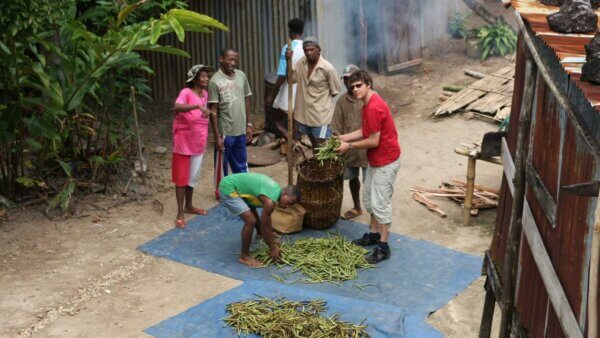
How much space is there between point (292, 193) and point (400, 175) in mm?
3036

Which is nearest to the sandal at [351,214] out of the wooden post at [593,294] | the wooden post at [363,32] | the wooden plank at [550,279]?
the wooden plank at [550,279]

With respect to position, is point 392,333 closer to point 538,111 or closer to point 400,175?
point 538,111

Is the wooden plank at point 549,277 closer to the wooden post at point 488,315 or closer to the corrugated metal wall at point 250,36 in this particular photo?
the wooden post at point 488,315

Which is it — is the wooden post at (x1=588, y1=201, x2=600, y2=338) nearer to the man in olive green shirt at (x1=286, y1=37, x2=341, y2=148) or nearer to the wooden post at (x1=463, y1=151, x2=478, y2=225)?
the wooden post at (x1=463, y1=151, x2=478, y2=225)

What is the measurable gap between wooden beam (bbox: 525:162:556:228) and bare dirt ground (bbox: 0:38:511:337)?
2.18 metres

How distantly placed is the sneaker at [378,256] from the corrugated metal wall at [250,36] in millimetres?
4747

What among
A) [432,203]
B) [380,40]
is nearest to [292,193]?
[432,203]

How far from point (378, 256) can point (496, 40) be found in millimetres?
7704

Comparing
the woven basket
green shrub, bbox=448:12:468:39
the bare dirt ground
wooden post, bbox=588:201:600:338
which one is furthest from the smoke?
wooden post, bbox=588:201:600:338

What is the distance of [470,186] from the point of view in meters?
8.63

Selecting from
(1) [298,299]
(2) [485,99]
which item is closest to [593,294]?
(1) [298,299]

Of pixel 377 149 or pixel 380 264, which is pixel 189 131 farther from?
pixel 380 264

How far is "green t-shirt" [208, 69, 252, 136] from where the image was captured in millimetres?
8906

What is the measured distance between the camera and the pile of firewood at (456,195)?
9078 mm
